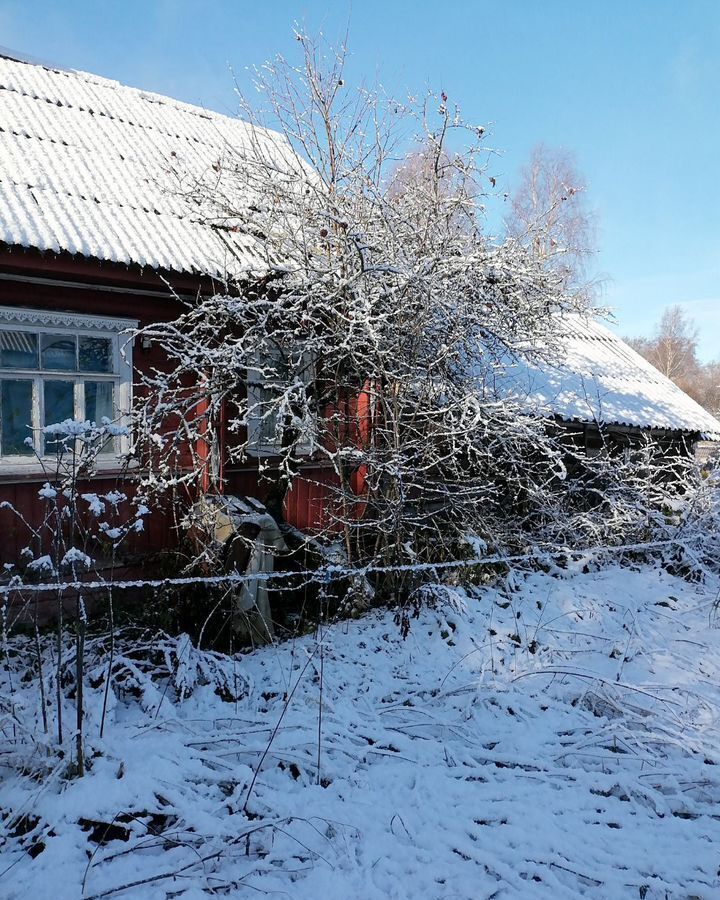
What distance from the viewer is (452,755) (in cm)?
307

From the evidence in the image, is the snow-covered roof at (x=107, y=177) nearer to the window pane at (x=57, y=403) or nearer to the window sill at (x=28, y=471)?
the window pane at (x=57, y=403)

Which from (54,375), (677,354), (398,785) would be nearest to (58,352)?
(54,375)

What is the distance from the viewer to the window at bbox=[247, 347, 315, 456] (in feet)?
16.1

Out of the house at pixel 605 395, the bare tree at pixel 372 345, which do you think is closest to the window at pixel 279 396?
the bare tree at pixel 372 345

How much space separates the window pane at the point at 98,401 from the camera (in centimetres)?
544

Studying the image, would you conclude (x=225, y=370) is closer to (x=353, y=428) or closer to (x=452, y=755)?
(x=353, y=428)

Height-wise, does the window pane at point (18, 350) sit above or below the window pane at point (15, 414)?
above

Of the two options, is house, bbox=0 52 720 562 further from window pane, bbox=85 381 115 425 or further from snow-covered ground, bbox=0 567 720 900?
snow-covered ground, bbox=0 567 720 900

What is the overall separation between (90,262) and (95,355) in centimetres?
87

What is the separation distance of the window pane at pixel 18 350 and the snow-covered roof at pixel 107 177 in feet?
2.70

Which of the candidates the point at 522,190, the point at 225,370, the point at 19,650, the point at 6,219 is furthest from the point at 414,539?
the point at 522,190

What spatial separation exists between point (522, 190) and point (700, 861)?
23.2 metres

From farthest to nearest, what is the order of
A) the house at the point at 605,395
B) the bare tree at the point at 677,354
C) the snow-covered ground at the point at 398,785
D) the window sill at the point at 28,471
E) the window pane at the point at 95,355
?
1. the bare tree at the point at 677,354
2. the house at the point at 605,395
3. the window pane at the point at 95,355
4. the window sill at the point at 28,471
5. the snow-covered ground at the point at 398,785

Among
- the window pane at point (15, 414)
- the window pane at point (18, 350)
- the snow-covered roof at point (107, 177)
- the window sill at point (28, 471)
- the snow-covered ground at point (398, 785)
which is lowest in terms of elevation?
the snow-covered ground at point (398, 785)
